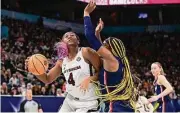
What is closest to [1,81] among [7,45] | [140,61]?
[7,45]

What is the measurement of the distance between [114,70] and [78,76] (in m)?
0.48

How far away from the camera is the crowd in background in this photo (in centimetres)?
1305

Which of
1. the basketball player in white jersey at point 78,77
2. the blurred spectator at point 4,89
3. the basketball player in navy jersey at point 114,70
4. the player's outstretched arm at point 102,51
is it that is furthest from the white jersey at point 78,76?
the blurred spectator at point 4,89

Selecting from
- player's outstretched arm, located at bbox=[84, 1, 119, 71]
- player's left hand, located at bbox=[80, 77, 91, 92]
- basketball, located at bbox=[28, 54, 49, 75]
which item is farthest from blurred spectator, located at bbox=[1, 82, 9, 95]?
player's outstretched arm, located at bbox=[84, 1, 119, 71]

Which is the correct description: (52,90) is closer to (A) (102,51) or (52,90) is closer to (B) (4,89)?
(B) (4,89)

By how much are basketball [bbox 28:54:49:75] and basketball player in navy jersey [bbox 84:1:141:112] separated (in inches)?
34.2

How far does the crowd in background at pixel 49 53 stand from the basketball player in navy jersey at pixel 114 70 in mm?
1233

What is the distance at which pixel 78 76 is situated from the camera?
510 centimetres

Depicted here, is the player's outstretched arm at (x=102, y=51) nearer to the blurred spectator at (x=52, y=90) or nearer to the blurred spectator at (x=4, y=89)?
the blurred spectator at (x=4, y=89)

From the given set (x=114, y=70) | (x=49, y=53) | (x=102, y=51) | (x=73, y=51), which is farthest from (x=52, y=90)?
(x=102, y=51)

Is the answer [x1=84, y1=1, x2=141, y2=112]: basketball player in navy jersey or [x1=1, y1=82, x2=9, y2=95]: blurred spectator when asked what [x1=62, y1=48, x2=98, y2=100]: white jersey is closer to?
[x1=84, y1=1, x2=141, y2=112]: basketball player in navy jersey

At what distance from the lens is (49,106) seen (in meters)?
12.0

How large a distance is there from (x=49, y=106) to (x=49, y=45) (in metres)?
8.13

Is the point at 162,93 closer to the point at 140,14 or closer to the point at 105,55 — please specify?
the point at 105,55
